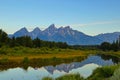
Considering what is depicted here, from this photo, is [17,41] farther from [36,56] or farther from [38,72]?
[38,72]

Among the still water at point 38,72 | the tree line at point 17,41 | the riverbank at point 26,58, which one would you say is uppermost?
the tree line at point 17,41

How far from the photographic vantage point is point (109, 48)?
19912cm

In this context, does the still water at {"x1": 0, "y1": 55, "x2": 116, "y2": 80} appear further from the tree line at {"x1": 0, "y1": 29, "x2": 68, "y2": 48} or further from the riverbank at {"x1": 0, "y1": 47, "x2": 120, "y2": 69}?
the tree line at {"x1": 0, "y1": 29, "x2": 68, "y2": 48}

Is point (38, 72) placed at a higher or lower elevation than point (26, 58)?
lower

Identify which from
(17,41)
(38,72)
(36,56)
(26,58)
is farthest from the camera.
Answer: (17,41)

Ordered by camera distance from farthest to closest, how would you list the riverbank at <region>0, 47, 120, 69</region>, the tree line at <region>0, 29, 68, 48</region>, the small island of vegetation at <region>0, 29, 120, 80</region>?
the tree line at <region>0, 29, 68, 48</region>, the riverbank at <region>0, 47, 120, 69</region>, the small island of vegetation at <region>0, 29, 120, 80</region>

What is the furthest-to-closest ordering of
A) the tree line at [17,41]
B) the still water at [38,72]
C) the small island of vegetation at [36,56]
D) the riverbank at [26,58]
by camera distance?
1. the tree line at [17,41]
2. the riverbank at [26,58]
3. the still water at [38,72]
4. the small island of vegetation at [36,56]

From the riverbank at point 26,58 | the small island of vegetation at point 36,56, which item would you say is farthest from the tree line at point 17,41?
the riverbank at point 26,58

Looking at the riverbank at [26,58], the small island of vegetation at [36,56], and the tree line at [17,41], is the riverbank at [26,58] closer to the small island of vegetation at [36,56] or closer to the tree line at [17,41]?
→ the small island of vegetation at [36,56]

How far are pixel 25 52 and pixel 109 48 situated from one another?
11319 centimetres

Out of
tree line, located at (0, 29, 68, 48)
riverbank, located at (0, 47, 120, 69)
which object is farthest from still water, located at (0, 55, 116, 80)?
tree line, located at (0, 29, 68, 48)

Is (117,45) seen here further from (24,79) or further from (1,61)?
(24,79)

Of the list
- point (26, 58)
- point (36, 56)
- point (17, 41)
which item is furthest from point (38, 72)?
point (17, 41)

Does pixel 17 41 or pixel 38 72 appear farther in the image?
pixel 17 41
